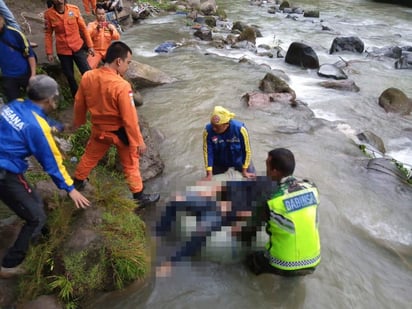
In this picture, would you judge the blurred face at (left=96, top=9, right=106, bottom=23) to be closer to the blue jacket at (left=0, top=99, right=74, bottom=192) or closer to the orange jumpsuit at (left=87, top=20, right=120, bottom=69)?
the orange jumpsuit at (left=87, top=20, right=120, bottom=69)

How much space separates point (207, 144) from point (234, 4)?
25401 millimetres

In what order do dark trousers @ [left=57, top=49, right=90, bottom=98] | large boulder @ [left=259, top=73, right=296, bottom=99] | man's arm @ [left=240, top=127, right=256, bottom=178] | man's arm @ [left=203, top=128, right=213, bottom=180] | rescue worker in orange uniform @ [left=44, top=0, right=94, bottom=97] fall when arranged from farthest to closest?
large boulder @ [left=259, top=73, right=296, bottom=99] → dark trousers @ [left=57, top=49, right=90, bottom=98] → rescue worker in orange uniform @ [left=44, top=0, right=94, bottom=97] → man's arm @ [left=203, top=128, right=213, bottom=180] → man's arm @ [left=240, top=127, right=256, bottom=178]

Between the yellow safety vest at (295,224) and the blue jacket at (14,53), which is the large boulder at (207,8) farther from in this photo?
the yellow safety vest at (295,224)

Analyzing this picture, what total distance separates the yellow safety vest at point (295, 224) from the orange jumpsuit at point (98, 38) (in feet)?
16.3

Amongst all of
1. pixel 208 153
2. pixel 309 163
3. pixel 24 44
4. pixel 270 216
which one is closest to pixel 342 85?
pixel 309 163

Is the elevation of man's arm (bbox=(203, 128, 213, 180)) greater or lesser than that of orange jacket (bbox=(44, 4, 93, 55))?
lesser

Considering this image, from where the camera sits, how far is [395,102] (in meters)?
9.49

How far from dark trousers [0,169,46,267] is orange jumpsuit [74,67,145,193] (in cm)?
108

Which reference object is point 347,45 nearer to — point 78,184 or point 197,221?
point 197,221

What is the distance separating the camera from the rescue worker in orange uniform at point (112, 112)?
376 centimetres

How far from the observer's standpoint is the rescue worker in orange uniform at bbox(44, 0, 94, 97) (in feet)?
19.2

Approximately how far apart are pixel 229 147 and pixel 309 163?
9.20ft

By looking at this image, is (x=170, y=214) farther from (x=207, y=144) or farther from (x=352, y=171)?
(x=352, y=171)

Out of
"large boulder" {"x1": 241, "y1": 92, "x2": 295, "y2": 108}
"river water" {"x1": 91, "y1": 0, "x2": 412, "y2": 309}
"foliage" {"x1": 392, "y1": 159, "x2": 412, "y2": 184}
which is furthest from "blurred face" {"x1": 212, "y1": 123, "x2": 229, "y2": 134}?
"large boulder" {"x1": 241, "y1": 92, "x2": 295, "y2": 108}
